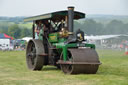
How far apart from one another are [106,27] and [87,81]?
2566 cm

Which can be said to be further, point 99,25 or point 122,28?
point 99,25

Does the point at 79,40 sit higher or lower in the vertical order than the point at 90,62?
higher

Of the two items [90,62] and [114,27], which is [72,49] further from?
[114,27]

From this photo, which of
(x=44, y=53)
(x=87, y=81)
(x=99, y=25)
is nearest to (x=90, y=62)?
(x=87, y=81)

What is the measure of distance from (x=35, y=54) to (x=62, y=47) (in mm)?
2101

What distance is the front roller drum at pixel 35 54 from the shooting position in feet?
37.1

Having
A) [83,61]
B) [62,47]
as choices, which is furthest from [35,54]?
[83,61]

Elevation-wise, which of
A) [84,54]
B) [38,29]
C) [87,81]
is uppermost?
[38,29]

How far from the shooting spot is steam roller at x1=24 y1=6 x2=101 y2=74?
947 cm

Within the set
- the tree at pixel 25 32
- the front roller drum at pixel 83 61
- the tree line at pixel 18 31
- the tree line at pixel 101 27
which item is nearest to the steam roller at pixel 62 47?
the front roller drum at pixel 83 61

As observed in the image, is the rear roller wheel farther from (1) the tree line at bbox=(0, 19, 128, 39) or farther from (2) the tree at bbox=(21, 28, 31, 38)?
(2) the tree at bbox=(21, 28, 31, 38)

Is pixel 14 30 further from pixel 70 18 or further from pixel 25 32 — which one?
pixel 70 18

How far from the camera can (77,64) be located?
366 inches

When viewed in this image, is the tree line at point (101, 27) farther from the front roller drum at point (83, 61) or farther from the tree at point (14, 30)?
the tree at point (14, 30)
